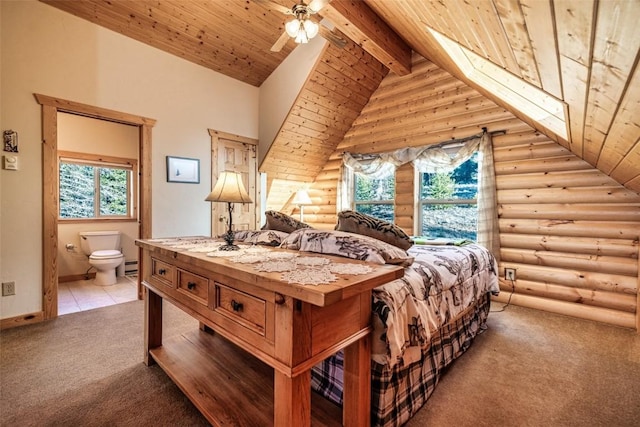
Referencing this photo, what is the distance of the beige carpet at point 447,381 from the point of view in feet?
4.75

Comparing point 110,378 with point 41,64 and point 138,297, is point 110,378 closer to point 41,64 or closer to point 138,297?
point 138,297

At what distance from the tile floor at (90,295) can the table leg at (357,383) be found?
3124mm

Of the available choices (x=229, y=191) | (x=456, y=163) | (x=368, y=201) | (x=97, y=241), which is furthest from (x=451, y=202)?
(x=97, y=241)

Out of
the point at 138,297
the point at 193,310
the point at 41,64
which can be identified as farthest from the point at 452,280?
the point at 41,64

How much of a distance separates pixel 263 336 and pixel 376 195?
4.04 m

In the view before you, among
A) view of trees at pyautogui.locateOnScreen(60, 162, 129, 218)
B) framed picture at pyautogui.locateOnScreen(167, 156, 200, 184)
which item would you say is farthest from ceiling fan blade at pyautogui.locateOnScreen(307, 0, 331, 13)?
view of trees at pyautogui.locateOnScreen(60, 162, 129, 218)

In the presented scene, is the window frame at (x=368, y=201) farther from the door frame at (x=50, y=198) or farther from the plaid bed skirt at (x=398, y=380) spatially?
the door frame at (x=50, y=198)

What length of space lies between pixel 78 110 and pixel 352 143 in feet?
12.1

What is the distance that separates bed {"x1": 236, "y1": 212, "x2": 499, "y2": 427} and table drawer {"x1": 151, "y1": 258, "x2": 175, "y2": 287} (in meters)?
0.51

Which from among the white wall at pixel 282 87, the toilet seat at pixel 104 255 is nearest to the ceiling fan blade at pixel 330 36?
the white wall at pixel 282 87

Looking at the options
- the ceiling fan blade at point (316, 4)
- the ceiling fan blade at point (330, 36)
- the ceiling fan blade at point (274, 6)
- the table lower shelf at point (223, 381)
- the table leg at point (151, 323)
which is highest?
the ceiling fan blade at point (330, 36)

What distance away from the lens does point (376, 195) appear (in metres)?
4.78

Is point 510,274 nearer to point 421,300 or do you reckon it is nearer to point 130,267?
point 421,300

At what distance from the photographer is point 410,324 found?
4.33ft
